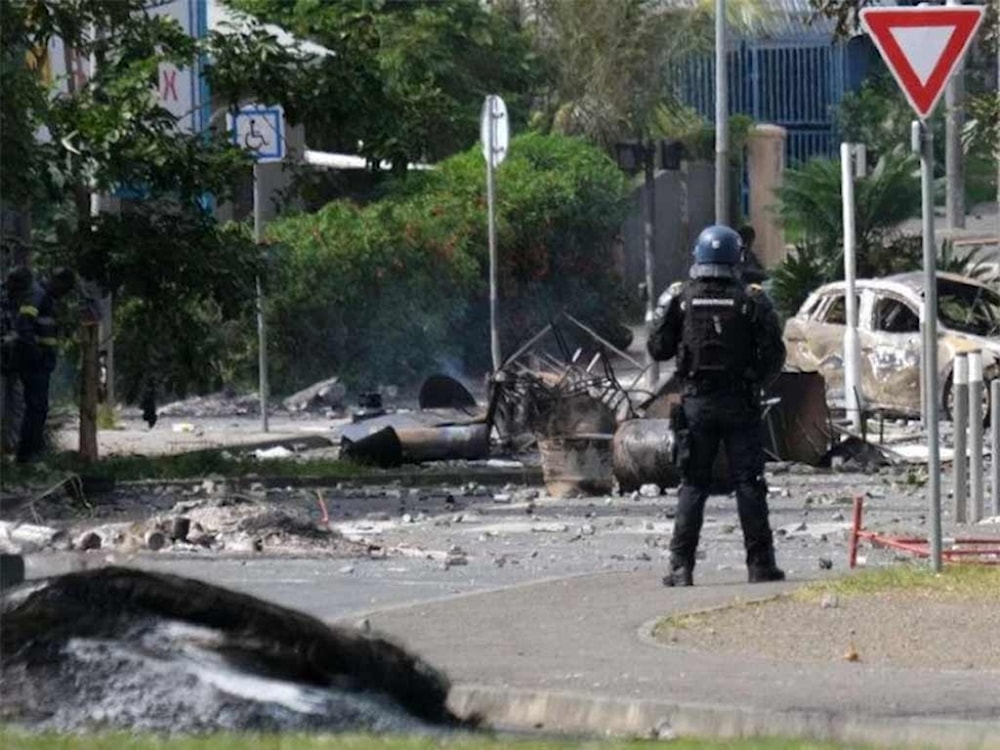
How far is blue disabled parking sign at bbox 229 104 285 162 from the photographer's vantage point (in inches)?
843

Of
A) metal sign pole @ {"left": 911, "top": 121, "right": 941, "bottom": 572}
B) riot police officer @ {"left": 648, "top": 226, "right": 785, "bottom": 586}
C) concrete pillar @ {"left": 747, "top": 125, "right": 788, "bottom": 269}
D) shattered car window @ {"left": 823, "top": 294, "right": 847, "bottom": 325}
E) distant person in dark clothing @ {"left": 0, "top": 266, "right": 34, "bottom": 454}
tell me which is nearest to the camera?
metal sign pole @ {"left": 911, "top": 121, "right": 941, "bottom": 572}

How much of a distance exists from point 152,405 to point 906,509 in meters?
8.63

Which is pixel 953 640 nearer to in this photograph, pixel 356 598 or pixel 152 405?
pixel 356 598

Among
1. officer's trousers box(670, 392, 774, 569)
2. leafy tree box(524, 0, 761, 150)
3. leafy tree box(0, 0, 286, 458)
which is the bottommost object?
officer's trousers box(670, 392, 774, 569)

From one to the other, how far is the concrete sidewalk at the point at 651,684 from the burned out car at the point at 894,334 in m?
15.4

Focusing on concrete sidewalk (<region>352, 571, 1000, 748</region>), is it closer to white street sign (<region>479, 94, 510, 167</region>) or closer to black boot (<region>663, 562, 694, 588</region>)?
black boot (<region>663, 562, 694, 588</region>)

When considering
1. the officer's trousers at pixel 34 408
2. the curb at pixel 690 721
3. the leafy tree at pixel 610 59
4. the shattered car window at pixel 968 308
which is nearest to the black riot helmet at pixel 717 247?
the curb at pixel 690 721

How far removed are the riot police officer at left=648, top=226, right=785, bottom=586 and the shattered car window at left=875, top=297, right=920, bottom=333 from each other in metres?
15.1

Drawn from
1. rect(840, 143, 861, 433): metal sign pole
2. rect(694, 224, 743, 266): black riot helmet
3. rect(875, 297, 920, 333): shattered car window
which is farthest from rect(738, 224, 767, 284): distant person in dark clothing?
rect(875, 297, 920, 333): shattered car window

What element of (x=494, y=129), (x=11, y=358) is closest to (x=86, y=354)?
(x=11, y=358)

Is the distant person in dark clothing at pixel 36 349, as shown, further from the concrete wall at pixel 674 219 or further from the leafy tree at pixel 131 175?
the concrete wall at pixel 674 219

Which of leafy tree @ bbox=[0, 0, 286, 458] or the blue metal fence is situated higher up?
the blue metal fence

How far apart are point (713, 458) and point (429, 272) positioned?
19880 millimetres

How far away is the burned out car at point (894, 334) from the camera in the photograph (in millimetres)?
27438
